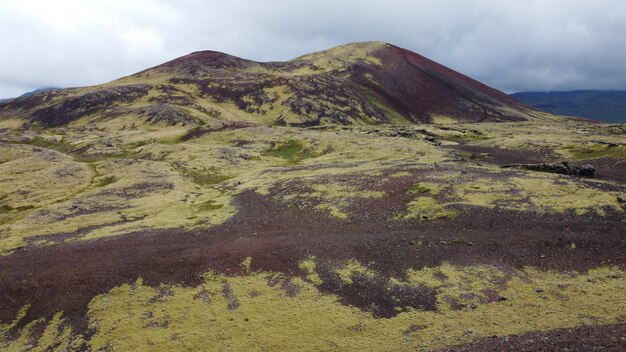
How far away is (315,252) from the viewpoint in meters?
39.9

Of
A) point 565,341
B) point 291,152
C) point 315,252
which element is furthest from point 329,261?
point 291,152

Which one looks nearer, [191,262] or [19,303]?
[19,303]

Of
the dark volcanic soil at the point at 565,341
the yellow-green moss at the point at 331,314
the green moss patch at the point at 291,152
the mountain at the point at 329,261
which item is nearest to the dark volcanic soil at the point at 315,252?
the mountain at the point at 329,261

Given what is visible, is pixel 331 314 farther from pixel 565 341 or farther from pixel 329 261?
pixel 565 341

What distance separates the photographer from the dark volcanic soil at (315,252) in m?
34.5

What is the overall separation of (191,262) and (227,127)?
372 feet

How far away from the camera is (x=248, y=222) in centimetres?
5156

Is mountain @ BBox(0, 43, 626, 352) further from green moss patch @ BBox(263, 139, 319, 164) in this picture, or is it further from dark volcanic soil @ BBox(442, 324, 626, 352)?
green moss patch @ BBox(263, 139, 319, 164)

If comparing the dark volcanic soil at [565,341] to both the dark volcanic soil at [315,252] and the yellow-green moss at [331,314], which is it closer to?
the yellow-green moss at [331,314]

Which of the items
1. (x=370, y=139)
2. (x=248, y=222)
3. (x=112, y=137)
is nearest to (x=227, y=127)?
(x=112, y=137)

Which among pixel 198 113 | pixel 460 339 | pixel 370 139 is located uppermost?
pixel 198 113

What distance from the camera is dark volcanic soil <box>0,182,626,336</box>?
34.5 meters

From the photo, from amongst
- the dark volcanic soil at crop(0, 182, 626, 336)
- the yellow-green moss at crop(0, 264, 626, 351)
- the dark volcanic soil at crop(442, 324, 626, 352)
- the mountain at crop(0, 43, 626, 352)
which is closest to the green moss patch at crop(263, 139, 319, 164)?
the mountain at crop(0, 43, 626, 352)

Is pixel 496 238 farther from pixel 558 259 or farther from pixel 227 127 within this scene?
pixel 227 127
